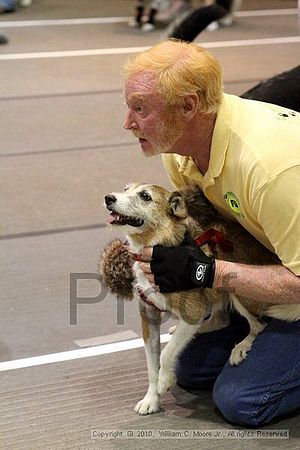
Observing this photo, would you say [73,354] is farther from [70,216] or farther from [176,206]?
[70,216]

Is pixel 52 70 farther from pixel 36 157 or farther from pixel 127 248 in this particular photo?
pixel 127 248

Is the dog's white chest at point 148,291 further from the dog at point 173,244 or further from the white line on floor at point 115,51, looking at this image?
the white line on floor at point 115,51

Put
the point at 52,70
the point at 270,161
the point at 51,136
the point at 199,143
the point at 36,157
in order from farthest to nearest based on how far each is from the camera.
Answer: the point at 52,70
the point at 51,136
the point at 36,157
the point at 199,143
the point at 270,161

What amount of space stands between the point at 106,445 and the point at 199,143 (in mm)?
723

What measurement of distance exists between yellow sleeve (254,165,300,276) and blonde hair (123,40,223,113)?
244mm

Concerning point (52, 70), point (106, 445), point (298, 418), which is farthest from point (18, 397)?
point (52, 70)

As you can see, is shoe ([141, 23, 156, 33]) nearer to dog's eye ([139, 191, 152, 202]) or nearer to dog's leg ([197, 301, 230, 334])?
dog's leg ([197, 301, 230, 334])

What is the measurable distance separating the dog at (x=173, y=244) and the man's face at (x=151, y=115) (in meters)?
0.12

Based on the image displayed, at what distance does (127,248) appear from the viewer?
6.75 feet

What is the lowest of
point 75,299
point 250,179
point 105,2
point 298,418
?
point 105,2

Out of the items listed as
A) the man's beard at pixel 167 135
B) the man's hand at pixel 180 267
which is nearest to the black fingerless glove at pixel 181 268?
the man's hand at pixel 180 267

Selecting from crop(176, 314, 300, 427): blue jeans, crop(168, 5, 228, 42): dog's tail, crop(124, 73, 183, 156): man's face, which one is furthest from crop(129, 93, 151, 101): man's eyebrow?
crop(168, 5, 228, 42): dog's tail

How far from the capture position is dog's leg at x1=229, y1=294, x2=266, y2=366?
2092 mm

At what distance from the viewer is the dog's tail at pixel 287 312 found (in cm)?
204
